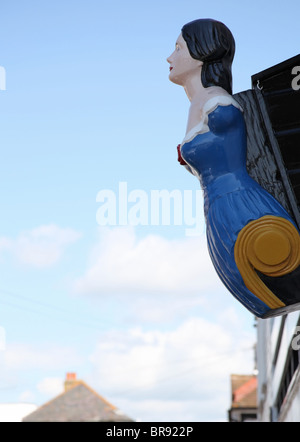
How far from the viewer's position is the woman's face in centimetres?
602

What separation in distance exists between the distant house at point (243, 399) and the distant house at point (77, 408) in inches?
264

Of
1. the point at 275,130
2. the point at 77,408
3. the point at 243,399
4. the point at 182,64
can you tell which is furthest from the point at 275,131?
the point at 243,399

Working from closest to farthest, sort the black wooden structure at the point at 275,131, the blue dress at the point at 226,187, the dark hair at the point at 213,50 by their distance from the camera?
the blue dress at the point at 226,187, the black wooden structure at the point at 275,131, the dark hair at the point at 213,50

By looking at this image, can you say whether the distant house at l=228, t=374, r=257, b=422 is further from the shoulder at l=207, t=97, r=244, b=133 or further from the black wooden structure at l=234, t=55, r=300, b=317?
the shoulder at l=207, t=97, r=244, b=133

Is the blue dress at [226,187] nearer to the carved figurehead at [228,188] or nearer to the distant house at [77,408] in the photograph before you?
the carved figurehead at [228,188]

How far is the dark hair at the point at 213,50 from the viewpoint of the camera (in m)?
5.91

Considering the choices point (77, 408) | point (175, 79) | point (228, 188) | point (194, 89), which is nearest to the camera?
point (228, 188)

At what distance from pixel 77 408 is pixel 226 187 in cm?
3417

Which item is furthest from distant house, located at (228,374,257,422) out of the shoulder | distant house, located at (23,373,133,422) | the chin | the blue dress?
the shoulder

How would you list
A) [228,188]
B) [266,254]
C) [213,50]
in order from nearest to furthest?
[266,254] → [228,188] → [213,50]

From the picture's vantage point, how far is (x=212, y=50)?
19.4 ft

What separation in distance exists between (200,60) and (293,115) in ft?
2.90

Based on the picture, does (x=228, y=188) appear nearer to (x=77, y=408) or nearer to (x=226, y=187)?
(x=226, y=187)

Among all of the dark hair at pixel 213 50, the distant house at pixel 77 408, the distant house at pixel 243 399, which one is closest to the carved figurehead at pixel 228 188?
the dark hair at pixel 213 50
